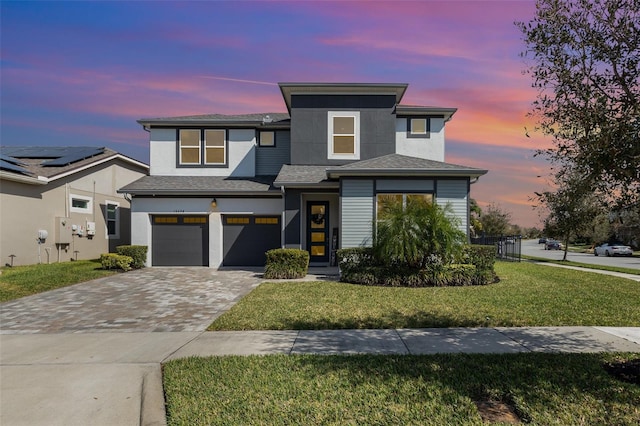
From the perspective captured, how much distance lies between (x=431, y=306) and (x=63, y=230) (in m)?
16.7

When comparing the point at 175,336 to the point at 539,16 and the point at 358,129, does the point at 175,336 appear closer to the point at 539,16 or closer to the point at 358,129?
the point at 539,16

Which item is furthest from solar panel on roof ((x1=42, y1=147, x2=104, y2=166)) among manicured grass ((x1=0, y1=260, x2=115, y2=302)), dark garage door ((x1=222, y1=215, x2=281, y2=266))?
dark garage door ((x1=222, y1=215, x2=281, y2=266))

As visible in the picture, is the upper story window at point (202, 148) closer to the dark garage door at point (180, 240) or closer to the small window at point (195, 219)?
the small window at point (195, 219)

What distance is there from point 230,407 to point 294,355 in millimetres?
1589

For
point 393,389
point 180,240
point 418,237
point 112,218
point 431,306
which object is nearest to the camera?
point 393,389

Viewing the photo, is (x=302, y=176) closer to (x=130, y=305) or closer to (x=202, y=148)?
(x=202, y=148)

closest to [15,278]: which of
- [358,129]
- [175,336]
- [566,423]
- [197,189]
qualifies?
[197,189]

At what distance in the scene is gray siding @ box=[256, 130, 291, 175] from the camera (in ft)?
60.6

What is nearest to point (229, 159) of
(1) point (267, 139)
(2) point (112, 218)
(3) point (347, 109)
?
(1) point (267, 139)

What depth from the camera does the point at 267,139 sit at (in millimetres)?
18531

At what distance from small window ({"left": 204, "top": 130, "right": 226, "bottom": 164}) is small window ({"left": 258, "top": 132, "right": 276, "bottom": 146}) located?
5.81 feet

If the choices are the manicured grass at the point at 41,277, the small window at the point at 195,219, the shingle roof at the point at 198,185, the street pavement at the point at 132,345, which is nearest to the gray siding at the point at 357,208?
the shingle roof at the point at 198,185

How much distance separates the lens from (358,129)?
55.2ft

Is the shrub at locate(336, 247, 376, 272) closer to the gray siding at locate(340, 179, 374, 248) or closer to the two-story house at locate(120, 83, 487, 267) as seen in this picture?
the gray siding at locate(340, 179, 374, 248)
